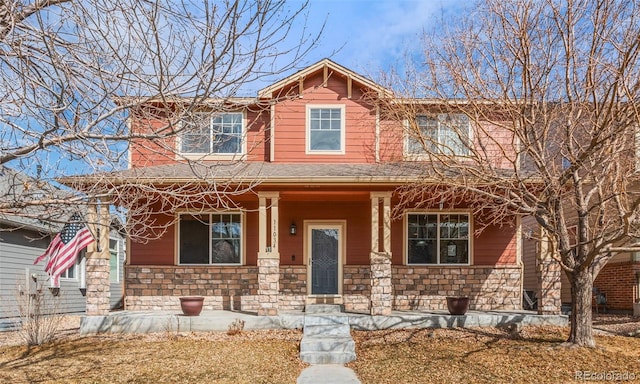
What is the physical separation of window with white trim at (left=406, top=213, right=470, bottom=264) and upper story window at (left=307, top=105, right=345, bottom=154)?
2552mm

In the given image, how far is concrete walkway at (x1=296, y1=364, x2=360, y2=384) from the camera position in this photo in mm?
6969

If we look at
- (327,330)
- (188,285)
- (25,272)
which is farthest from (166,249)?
(327,330)

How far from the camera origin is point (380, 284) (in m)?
10.2

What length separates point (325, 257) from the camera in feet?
39.5

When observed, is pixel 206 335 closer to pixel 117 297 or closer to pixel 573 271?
pixel 573 271

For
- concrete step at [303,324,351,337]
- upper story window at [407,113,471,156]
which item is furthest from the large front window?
upper story window at [407,113,471,156]

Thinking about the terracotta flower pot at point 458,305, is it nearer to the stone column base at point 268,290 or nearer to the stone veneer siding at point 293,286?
the stone veneer siding at point 293,286

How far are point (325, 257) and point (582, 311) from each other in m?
5.67

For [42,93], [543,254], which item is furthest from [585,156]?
[42,93]

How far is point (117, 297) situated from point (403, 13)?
14506 mm

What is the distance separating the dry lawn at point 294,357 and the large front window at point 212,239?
2.63 m

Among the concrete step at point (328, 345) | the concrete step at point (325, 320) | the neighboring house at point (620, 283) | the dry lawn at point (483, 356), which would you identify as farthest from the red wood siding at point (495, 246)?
the concrete step at point (328, 345)

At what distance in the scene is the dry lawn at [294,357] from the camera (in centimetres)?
695

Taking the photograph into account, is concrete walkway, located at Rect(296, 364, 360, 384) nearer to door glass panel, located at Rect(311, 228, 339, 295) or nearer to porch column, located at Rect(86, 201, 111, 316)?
door glass panel, located at Rect(311, 228, 339, 295)
